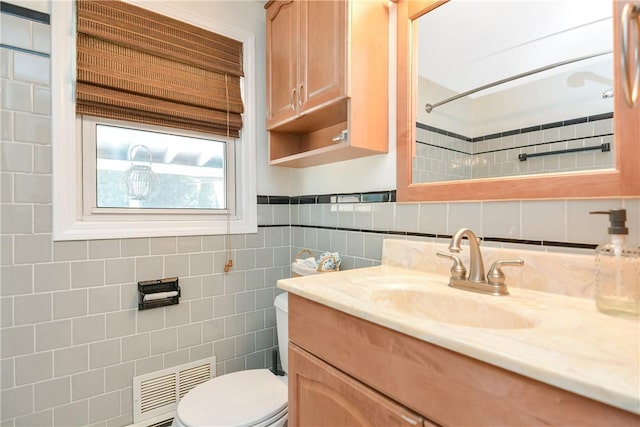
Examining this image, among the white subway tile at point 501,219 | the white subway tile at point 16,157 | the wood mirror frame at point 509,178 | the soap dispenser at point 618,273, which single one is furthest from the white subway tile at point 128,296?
the soap dispenser at point 618,273

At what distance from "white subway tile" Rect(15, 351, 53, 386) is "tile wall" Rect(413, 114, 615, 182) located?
5.57 ft

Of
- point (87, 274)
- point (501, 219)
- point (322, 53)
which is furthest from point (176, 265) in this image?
point (501, 219)

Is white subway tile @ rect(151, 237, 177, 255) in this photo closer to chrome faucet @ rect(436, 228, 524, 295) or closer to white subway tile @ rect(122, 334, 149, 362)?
white subway tile @ rect(122, 334, 149, 362)

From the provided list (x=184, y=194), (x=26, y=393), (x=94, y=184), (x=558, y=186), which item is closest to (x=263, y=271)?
(x=184, y=194)

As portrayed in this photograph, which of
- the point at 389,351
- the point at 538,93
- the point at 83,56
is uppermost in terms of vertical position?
the point at 83,56

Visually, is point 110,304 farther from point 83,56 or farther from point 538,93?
point 538,93

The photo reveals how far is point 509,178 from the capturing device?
102 cm

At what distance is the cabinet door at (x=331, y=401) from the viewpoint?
70cm

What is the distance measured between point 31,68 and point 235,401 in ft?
5.11

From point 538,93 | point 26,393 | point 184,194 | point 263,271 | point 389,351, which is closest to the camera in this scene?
point 389,351

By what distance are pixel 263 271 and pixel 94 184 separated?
948 millimetres

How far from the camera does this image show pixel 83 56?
4.43 ft

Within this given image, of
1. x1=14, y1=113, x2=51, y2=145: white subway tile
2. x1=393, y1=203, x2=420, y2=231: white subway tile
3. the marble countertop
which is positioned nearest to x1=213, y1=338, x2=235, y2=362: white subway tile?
the marble countertop

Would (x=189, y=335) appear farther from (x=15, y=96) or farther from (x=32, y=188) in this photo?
(x=15, y=96)
